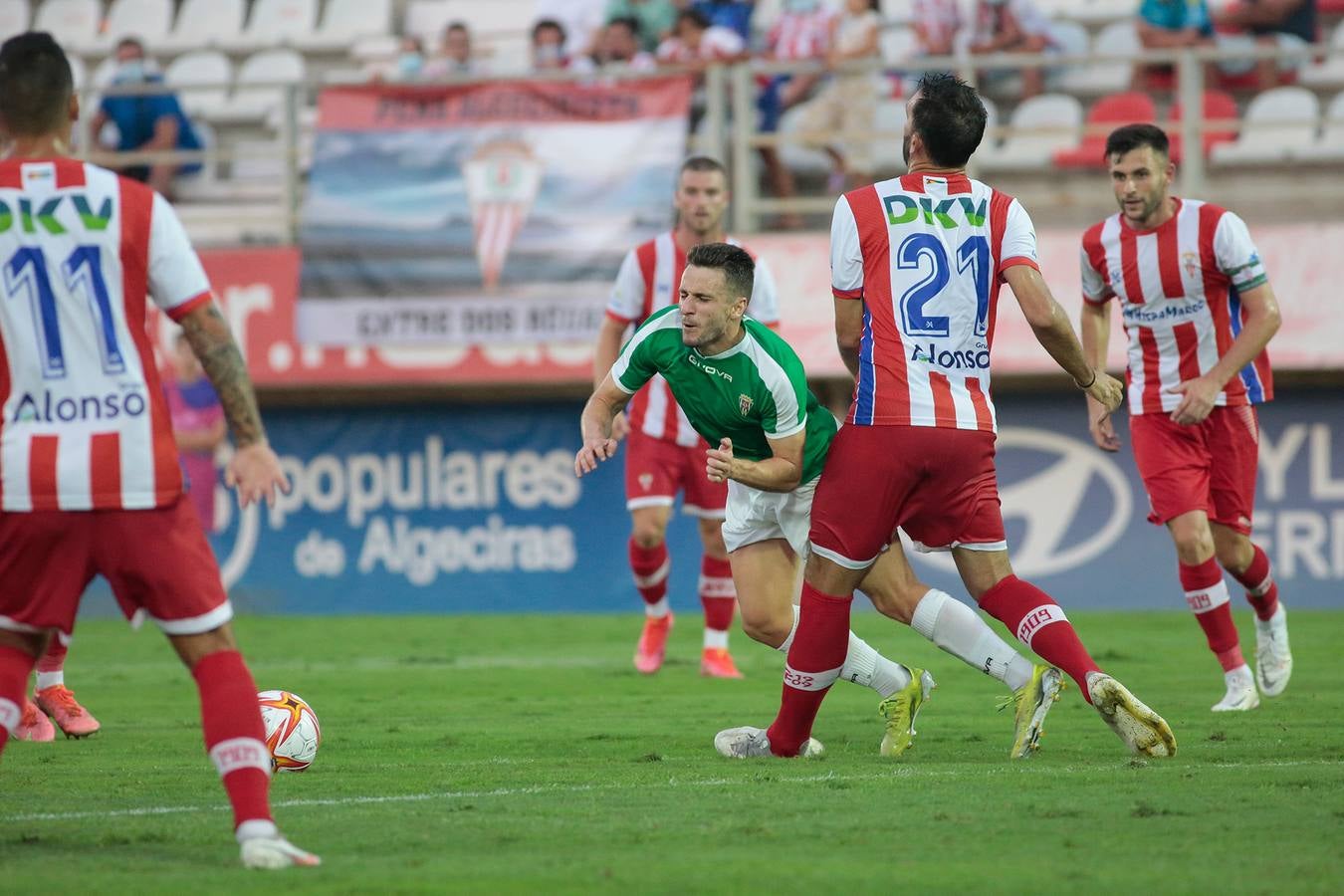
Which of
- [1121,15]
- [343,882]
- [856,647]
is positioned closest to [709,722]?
[856,647]

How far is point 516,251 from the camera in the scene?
50.3 feet

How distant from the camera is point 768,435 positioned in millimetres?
6387

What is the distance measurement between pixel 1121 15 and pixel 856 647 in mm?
12431

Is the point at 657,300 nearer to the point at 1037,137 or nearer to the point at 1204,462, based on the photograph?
the point at 1204,462

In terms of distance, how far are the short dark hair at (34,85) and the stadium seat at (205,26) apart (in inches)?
628

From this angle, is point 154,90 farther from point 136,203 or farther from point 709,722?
point 136,203

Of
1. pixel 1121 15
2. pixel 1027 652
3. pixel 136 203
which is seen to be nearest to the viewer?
pixel 136 203

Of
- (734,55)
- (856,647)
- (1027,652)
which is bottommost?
(1027,652)

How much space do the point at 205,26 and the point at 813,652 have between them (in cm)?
1601

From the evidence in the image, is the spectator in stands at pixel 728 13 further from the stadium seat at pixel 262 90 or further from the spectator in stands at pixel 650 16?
the stadium seat at pixel 262 90

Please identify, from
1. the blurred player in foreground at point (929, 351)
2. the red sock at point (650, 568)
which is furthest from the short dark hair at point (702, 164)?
the blurred player in foreground at point (929, 351)

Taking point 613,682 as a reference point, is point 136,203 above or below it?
above

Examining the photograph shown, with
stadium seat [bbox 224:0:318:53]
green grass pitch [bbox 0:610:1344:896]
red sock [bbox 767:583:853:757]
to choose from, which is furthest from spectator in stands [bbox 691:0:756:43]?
red sock [bbox 767:583:853:757]

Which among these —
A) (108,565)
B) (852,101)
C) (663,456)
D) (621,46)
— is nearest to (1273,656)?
(663,456)
